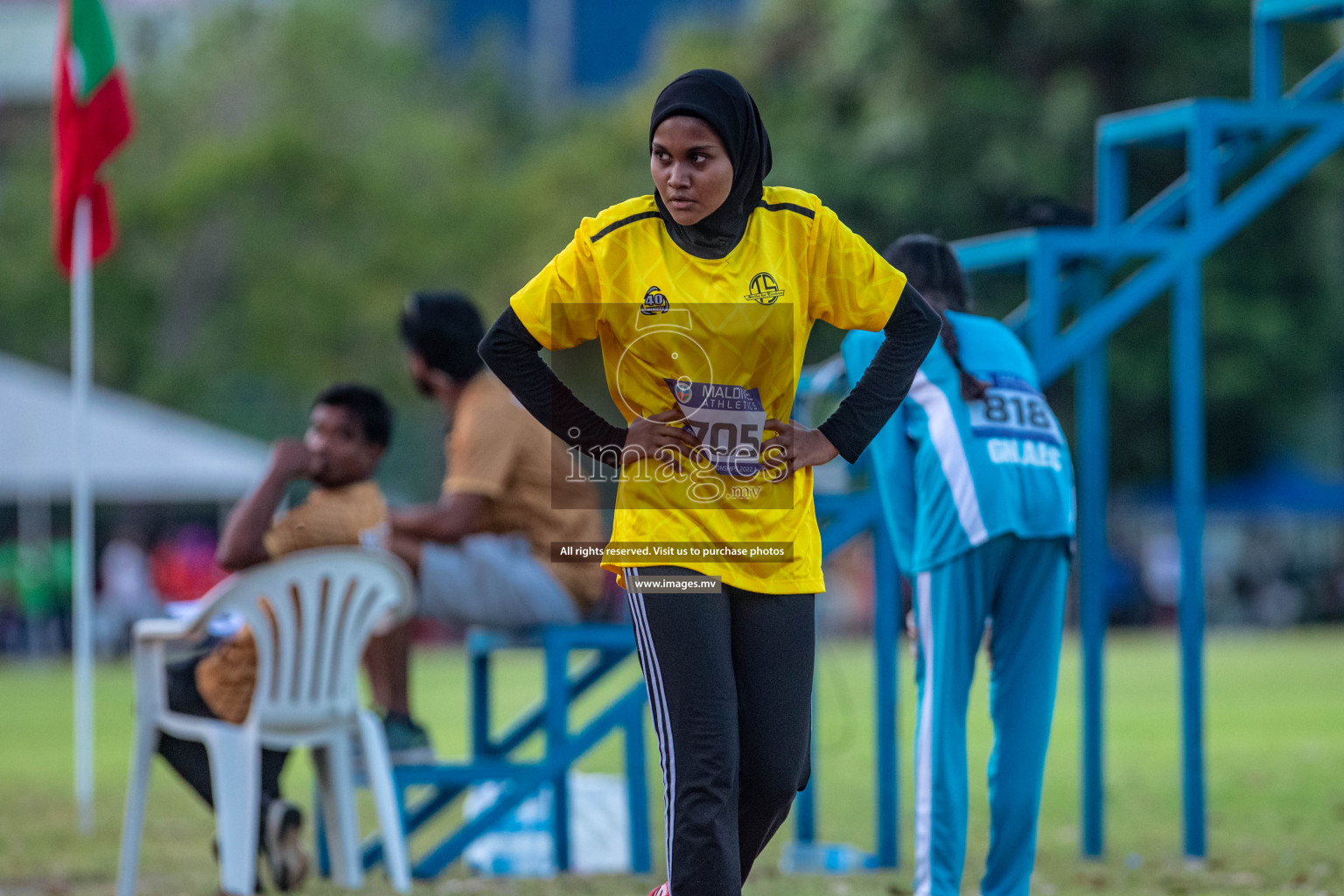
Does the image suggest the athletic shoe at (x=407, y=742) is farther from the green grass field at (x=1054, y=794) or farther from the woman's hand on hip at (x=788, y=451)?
the woman's hand on hip at (x=788, y=451)

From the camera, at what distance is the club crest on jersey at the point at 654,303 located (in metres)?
3.68

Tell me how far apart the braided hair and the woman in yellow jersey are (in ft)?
3.99

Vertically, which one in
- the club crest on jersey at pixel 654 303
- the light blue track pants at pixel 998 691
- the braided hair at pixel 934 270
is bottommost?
the light blue track pants at pixel 998 691

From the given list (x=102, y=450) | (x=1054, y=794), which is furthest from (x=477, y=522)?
(x=102, y=450)

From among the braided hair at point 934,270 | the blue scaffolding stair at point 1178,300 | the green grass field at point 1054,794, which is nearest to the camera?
the braided hair at point 934,270

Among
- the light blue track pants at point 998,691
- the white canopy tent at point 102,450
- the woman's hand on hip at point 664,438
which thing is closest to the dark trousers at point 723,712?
the woman's hand on hip at point 664,438

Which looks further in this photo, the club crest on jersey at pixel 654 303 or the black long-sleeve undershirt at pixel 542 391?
the black long-sleeve undershirt at pixel 542 391

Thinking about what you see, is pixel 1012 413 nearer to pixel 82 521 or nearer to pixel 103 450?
pixel 82 521

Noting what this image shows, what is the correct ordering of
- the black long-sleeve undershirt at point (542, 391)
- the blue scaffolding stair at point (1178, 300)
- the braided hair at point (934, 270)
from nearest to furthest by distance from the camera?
the black long-sleeve undershirt at point (542, 391) → the braided hair at point (934, 270) → the blue scaffolding stair at point (1178, 300)

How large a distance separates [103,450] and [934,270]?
17570 mm

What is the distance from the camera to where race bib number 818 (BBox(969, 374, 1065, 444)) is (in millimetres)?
4855

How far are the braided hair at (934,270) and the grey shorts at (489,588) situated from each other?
2035 millimetres

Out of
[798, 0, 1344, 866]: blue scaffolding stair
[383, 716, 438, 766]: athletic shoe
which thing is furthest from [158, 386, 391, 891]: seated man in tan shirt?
[798, 0, 1344, 866]: blue scaffolding stair

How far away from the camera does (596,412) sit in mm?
3875
